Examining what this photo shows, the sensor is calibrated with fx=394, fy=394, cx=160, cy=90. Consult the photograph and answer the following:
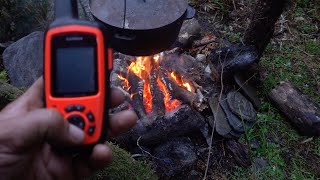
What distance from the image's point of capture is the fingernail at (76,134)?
4.48 ft

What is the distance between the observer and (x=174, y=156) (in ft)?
8.21

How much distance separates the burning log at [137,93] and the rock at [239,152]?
24.3 inches

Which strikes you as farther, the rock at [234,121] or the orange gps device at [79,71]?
the rock at [234,121]

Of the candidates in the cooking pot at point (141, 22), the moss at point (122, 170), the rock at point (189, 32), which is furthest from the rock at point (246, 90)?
the moss at point (122, 170)

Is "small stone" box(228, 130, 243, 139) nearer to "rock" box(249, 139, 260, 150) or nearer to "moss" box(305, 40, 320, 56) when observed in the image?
"rock" box(249, 139, 260, 150)

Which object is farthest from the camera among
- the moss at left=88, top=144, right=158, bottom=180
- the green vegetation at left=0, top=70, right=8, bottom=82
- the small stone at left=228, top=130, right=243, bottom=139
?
the green vegetation at left=0, top=70, right=8, bottom=82

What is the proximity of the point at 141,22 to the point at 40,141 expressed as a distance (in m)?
1.14

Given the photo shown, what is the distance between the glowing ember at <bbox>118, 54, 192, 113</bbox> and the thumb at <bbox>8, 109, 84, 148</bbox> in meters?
1.26

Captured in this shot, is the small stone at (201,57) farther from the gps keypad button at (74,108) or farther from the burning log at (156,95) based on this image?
the gps keypad button at (74,108)

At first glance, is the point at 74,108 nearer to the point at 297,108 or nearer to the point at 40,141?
the point at 40,141

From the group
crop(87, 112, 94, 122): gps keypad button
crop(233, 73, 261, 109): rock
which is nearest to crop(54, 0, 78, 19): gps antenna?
crop(87, 112, 94, 122): gps keypad button

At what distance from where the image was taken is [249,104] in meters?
2.82

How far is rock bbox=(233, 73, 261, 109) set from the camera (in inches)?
112

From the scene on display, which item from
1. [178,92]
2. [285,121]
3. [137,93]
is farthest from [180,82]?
[285,121]
